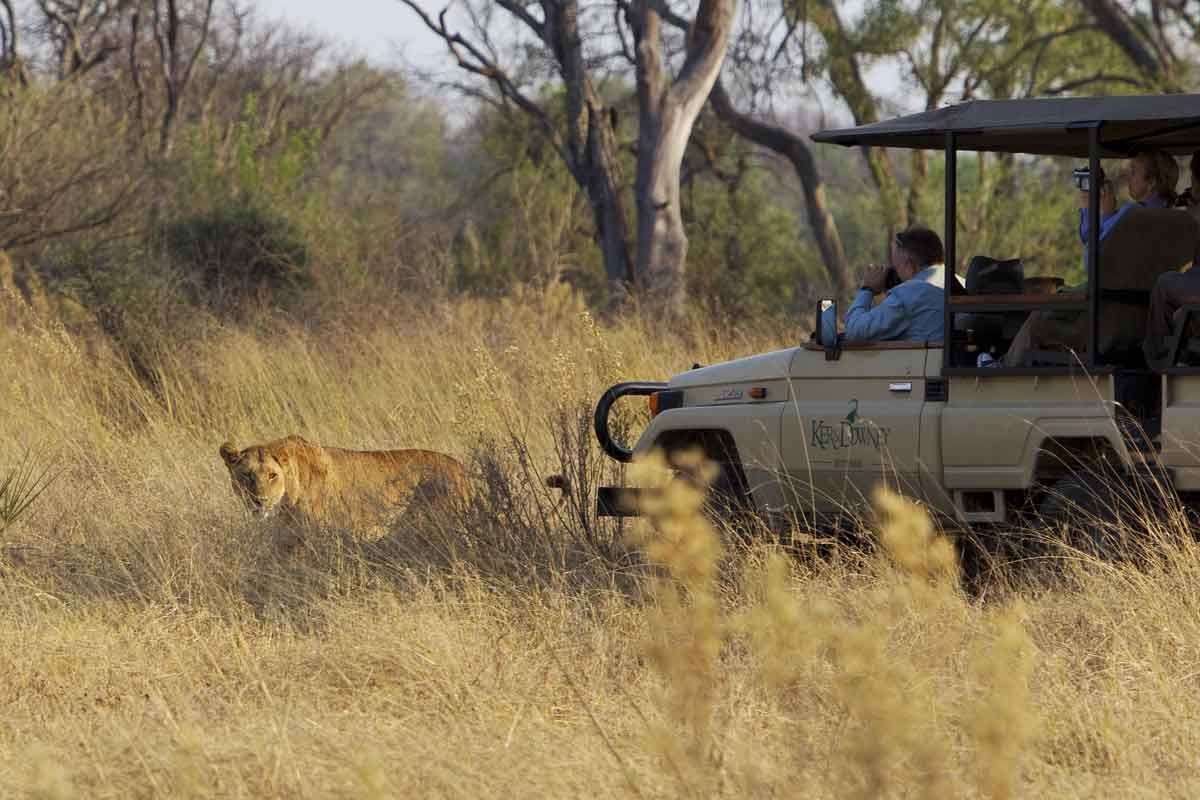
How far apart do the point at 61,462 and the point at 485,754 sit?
5.78 meters

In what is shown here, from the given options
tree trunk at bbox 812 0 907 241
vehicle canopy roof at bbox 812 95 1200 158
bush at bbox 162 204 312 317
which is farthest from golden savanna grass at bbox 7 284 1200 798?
tree trunk at bbox 812 0 907 241

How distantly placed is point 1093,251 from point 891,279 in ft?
4.02

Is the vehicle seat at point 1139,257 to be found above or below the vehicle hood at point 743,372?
above

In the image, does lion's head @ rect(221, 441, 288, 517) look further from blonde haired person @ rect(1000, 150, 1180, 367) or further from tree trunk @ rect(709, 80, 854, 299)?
tree trunk @ rect(709, 80, 854, 299)

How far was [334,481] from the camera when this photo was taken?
26.1 ft

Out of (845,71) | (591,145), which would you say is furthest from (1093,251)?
(845,71)

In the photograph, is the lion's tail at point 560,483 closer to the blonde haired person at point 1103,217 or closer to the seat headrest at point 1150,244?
the blonde haired person at point 1103,217

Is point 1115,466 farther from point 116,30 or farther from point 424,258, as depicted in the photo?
point 116,30

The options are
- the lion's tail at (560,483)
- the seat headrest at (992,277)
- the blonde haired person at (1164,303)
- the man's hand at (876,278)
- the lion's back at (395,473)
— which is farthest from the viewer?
the lion's back at (395,473)

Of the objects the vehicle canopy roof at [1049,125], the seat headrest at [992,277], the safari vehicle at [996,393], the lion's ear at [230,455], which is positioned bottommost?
the lion's ear at [230,455]

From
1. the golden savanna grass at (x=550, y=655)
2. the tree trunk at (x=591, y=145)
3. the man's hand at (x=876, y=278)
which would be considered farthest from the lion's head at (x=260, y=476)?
the tree trunk at (x=591, y=145)

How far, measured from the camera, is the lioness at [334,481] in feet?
25.4

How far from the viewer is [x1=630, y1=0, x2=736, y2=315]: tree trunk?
1938 cm

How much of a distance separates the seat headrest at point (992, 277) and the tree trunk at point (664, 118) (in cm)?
1261
